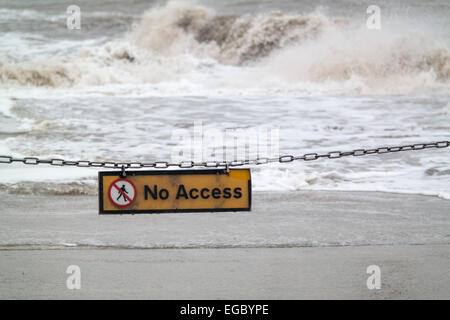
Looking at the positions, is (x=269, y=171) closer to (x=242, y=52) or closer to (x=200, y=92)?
(x=200, y=92)

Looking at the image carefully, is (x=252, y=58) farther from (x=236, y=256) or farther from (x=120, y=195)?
(x=120, y=195)

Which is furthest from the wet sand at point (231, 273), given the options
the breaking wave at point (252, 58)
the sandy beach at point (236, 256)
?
the breaking wave at point (252, 58)

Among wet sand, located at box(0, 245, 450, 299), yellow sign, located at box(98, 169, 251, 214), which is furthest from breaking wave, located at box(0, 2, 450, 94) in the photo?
yellow sign, located at box(98, 169, 251, 214)

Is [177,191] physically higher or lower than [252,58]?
lower

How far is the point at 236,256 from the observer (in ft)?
12.1

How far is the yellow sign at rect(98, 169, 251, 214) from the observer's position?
3.27m

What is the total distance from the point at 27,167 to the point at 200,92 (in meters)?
9.27

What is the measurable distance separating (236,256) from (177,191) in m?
0.67

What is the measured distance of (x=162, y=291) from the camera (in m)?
3.05

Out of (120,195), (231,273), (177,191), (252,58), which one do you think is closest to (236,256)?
(231,273)

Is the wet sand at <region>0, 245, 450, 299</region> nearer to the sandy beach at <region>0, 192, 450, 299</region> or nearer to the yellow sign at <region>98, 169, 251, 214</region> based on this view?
the sandy beach at <region>0, 192, 450, 299</region>

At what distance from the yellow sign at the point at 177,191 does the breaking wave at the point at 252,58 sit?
13194 mm

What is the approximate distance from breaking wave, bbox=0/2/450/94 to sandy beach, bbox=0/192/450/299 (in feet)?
38.3

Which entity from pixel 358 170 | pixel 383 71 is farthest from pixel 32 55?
pixel 358 170
